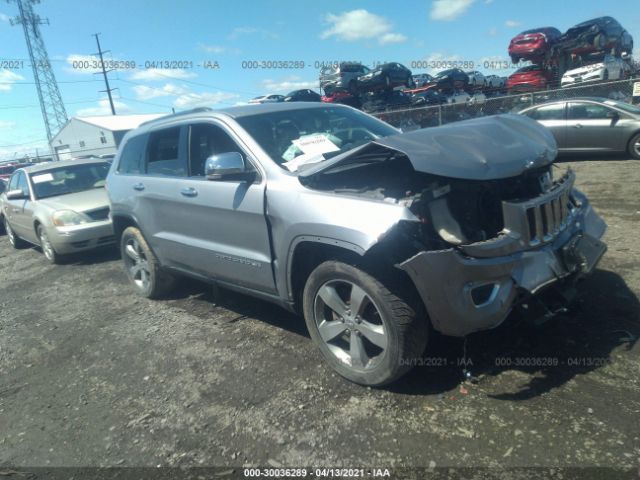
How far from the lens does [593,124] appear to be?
1020cm

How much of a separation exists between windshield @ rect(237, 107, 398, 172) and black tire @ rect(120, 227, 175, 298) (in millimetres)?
2048

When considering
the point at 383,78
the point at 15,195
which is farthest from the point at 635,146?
the point at 383,78

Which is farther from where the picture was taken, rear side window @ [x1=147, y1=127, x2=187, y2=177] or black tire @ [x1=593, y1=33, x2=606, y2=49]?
black tire @ [x1=593, y1=33, x2=606, y2=49]

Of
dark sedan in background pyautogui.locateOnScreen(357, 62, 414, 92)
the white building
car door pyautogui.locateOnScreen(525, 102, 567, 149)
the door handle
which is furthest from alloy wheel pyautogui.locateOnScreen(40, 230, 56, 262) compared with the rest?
the white building

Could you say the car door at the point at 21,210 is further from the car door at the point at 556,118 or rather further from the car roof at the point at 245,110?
the car door at the point at 556,118

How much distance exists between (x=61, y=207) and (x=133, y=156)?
127 inches

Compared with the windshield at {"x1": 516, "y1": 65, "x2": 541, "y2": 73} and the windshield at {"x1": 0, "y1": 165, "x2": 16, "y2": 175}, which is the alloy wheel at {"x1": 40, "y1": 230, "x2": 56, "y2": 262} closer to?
the windshield at {"x1": 516, "y1": 65, "x2": 541, "y2": 73}

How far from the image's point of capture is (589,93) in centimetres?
1472

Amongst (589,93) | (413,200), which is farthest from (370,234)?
(589,93)

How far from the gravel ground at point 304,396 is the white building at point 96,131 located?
160 feet

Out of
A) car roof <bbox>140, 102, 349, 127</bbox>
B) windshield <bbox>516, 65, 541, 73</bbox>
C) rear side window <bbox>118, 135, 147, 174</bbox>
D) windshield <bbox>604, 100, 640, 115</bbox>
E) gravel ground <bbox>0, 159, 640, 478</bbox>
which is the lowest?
gravel ground <bbox>0, 159, 640, 478</bbox>

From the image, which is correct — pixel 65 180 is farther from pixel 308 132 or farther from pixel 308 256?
pixel 308 256

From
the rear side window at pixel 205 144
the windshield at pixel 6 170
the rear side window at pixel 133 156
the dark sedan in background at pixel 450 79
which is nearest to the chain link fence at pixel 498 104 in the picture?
the dark sedan in background at pixel 450 79

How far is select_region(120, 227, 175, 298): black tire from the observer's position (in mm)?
5062
